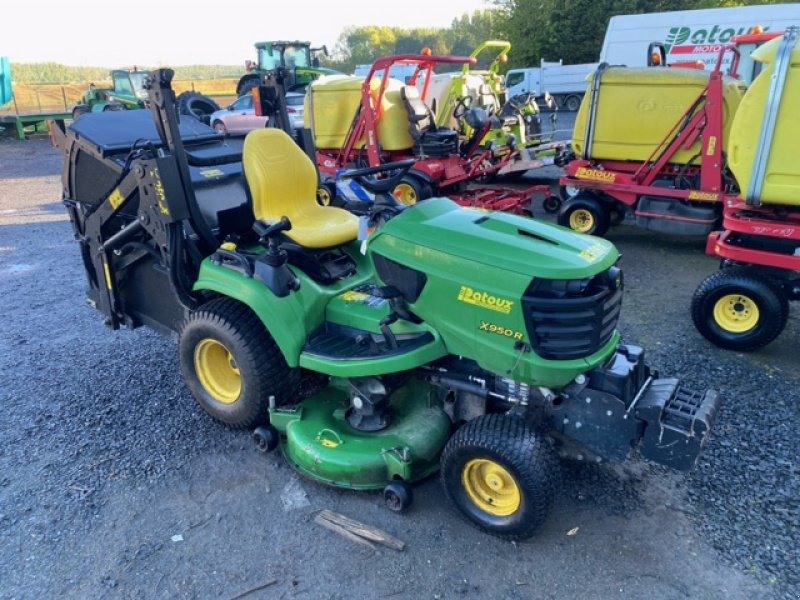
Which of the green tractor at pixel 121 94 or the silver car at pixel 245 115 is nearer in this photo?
the silver car at pixel 245 115

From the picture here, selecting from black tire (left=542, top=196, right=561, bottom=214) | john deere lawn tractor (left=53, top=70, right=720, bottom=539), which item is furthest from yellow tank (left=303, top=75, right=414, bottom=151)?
john deere lawn tractor (left=53, top=70, right=720, bottom=539)

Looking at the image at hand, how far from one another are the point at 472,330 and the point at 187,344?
5.59 feet

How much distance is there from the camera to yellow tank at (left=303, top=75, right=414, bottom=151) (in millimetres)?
8039

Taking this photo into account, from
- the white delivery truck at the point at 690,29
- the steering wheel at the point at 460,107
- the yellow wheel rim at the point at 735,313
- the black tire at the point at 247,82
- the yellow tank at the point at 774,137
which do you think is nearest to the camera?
the yellow tank at the point at 774,137

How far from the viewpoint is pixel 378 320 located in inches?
115

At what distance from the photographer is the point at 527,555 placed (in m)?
2.54

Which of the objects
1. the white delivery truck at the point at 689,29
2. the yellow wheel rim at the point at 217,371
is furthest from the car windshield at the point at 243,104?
the yellow wheel rim at the point at 217,371

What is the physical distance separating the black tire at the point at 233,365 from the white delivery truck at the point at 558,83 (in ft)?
63.2

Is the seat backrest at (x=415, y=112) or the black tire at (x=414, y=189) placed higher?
the seat backrest at (x=415, y=112)

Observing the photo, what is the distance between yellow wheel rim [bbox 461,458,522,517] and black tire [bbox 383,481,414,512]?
263 millimetres

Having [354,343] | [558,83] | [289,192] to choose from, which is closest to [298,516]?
[354,343]

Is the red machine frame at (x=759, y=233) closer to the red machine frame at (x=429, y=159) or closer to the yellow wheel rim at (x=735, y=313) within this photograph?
the yellow wheel rim at (x=735, y=313)

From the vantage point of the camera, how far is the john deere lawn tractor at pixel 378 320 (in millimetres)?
2459

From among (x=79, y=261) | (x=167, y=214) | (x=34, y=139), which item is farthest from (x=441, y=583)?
(x=34, y=139)
